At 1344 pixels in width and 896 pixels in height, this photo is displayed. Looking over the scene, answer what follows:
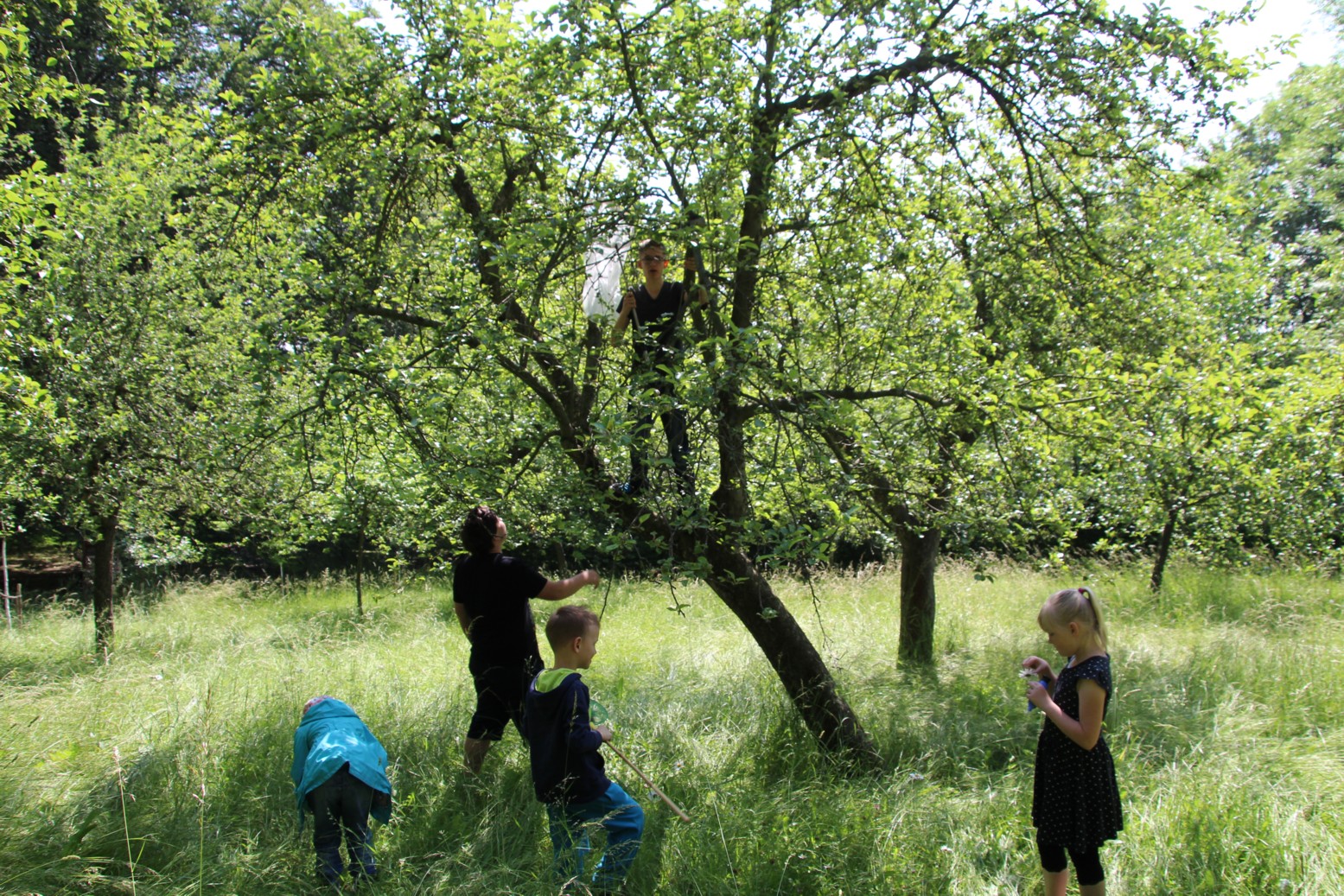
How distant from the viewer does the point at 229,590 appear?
41.5 ft

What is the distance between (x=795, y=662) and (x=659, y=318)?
226 centimetres

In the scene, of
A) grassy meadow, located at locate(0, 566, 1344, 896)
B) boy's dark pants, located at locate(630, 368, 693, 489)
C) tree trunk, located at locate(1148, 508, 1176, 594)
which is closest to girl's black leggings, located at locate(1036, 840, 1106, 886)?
grassy meadow, located at locate(0, 566, 1344, 896)

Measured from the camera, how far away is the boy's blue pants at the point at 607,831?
305 cm

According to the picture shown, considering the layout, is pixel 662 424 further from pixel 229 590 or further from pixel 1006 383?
pixel 229 590

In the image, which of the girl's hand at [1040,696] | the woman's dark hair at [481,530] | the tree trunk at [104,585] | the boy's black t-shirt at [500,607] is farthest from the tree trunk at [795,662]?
the tree trunk at [104,585]

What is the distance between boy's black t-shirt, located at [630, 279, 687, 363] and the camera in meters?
3.76

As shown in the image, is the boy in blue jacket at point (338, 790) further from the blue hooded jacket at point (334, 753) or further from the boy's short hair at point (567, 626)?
the boy's short hair at point (567, 626)

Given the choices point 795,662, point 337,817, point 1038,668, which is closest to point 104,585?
point 337,817

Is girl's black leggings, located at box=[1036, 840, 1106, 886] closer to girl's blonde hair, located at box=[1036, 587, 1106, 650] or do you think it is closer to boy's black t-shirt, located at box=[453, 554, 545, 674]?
girl's blonde hair, located at box=[1036, 587, 1106, 650]

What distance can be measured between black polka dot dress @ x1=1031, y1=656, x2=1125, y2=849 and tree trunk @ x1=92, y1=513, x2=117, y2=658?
8.60m

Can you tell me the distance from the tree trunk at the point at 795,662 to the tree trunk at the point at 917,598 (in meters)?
2.66

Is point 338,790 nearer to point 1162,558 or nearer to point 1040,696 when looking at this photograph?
point 1040,696

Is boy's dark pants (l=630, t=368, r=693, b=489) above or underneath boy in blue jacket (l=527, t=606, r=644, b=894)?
above

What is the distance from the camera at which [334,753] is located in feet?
10.2
